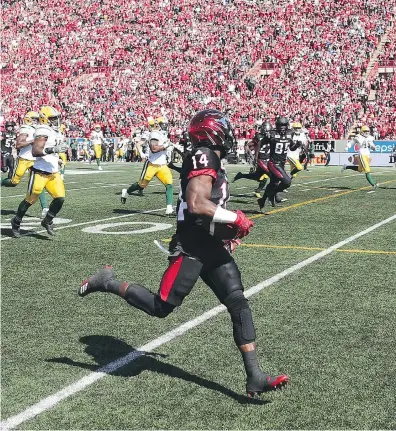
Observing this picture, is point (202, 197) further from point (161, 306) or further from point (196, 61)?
point (196, 61)

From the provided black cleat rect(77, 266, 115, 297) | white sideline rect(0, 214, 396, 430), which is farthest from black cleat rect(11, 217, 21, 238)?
black cleat rect(77, 266, 115, 297)

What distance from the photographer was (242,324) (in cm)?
395

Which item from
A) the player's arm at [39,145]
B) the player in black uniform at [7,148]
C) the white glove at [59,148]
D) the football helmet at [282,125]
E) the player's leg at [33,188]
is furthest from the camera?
the player in black uniform at [7,148]

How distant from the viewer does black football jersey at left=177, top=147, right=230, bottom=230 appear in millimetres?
3842

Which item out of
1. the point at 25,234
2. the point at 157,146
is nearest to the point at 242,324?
the point at 25,234

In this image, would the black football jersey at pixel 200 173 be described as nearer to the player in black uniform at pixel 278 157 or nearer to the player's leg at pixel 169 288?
the player's leg at pixel 169 288

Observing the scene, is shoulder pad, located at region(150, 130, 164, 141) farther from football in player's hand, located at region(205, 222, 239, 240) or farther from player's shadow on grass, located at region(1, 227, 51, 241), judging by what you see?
football in player's hand, located at region(205, 222, 239, 240)

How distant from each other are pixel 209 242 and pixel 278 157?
31.7 ft

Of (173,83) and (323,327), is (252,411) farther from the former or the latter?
(173,83)

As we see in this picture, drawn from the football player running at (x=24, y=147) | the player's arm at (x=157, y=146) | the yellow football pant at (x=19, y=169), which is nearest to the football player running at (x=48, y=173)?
the football player running at (x=24, y=147)

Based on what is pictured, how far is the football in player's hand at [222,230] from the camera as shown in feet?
12.9

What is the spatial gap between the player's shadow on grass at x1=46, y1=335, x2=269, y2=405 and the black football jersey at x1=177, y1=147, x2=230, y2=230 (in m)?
0.88

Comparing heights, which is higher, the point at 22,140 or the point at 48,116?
the point at 48,116

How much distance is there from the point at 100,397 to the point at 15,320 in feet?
5.81
